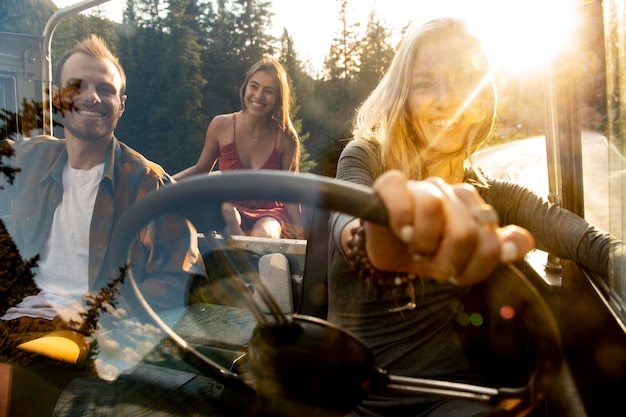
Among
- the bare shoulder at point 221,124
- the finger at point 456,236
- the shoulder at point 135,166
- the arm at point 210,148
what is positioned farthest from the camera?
the bare shoulder at point 221,124

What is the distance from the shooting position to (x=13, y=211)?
145 centimetres

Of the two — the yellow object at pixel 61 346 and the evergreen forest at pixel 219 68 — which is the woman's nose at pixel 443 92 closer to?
the evergreen forest at pixel 219 68

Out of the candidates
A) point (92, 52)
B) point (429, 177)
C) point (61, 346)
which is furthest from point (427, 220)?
point (92, 52)

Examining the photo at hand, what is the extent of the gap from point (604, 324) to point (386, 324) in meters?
0.49

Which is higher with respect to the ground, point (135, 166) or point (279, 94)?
point (279, 94)

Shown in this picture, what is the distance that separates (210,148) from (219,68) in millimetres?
2277

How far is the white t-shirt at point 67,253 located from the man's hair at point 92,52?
12.0 inches

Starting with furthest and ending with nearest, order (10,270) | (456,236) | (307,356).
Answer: (10,270)
(307,356)
(456,236)

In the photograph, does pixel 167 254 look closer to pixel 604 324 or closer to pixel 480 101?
pixel 480 101

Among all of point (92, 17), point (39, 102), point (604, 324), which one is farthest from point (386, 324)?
point (92, 17)

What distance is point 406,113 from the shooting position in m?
1.43

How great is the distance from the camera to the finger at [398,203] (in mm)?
626

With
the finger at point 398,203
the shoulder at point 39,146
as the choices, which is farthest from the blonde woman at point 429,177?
the shoulder at point 39,146

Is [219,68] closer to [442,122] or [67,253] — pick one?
[67,253]
